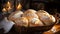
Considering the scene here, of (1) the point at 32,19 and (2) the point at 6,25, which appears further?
(1) the point at 32,19

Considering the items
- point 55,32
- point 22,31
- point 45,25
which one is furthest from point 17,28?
point 55,32

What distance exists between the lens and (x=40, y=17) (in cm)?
81

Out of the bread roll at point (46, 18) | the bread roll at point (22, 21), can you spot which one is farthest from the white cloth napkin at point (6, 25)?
the bread roll at point (46, 18)

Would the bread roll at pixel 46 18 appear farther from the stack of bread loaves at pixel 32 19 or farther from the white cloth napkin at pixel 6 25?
the white cloth napkin at pixel 6 25

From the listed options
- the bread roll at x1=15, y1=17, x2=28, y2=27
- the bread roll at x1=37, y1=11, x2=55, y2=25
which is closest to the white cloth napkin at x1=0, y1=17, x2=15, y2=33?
the bread roll at x1=15, y1=17, x2=28, y2=27

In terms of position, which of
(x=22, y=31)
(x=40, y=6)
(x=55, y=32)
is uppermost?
(x=22, y=31)

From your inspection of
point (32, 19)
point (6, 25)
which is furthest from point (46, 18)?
point (6, 25)

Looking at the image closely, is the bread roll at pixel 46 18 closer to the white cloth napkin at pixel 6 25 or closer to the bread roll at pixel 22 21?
the bread roll at pixel 22 21

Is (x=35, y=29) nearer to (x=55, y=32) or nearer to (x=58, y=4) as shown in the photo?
(x=55, y=32)

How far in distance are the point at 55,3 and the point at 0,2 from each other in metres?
1.37

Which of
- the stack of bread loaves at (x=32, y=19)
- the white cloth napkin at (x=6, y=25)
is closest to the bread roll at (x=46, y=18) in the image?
the stack of bread loaves at (x=32, y=19)

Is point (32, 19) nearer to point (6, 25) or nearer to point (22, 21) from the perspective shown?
point (22, 21)

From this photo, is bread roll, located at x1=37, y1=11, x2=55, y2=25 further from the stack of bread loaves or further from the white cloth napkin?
the white cloth napkin

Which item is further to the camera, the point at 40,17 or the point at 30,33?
the point at 40,17
